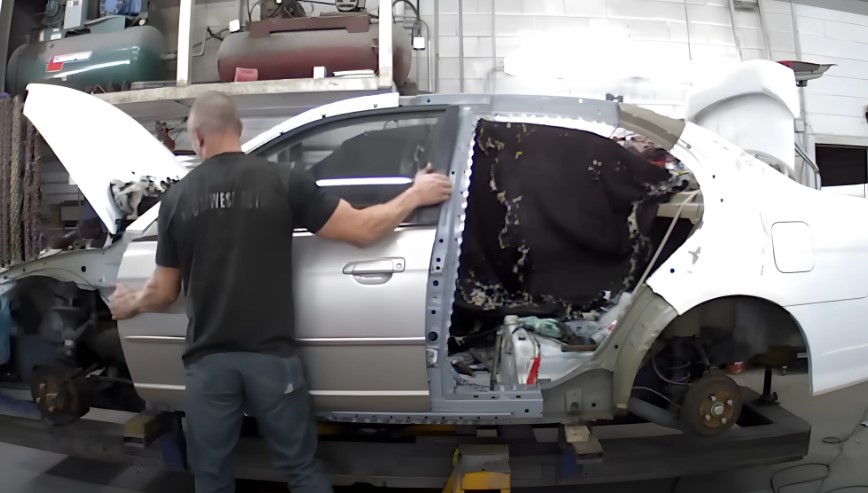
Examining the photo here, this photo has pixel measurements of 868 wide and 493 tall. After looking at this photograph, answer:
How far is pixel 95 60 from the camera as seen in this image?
4148 mm

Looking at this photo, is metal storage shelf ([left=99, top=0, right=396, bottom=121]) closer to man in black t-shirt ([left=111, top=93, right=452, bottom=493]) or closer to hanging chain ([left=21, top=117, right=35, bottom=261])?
hanging chain ([left=21, top=117, right=35, bottom=261])

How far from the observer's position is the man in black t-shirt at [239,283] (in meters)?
1.54

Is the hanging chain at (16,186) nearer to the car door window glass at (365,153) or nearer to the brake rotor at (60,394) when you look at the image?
the brake rotor at (60,394)

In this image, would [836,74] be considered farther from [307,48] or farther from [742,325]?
[307,48]

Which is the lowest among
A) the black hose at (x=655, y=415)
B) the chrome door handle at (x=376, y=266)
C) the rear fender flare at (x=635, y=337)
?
the black hose at (x=655, y=415)

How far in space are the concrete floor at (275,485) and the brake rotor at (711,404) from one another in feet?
2.15

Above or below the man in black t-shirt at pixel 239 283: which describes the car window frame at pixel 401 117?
above

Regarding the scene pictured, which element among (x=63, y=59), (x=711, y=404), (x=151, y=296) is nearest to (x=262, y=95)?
(x=63, y=59)

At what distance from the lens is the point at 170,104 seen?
3990 millimetres

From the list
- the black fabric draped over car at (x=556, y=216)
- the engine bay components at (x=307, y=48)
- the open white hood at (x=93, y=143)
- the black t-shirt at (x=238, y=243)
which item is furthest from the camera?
the engine bay components at (x=307, y=48)

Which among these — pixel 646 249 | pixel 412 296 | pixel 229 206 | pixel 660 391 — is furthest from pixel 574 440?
pixel 229 206

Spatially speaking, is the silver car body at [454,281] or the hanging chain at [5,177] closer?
the silver car body at [454,281]

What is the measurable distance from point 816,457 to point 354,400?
8.49 feet

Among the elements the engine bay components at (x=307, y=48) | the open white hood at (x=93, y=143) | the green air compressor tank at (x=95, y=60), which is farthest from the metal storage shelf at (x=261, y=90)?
the open white hood at (x=93, y=143)
